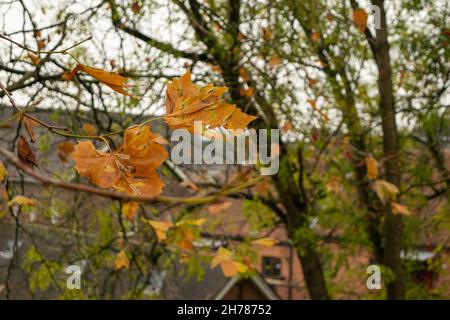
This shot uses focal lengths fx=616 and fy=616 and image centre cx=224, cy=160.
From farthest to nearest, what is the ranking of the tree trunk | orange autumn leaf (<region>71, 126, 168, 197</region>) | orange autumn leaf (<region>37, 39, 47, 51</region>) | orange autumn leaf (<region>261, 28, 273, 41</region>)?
1. the tree trunk
2. orange autumn leaf (<region>261, 28, 273, 41</region>)
3. orange autumn leaf (<region>37, 39, 47, 51</region>)
4. orange autumn leaf (<region>71, 126, 168, 197</region>)

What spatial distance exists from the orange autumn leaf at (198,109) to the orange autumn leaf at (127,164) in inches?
2.5

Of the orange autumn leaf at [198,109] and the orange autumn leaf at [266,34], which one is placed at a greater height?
the orange autumn leaf at [266,34]

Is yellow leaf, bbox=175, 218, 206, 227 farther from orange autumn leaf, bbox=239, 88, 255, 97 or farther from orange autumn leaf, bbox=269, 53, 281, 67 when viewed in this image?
orange autumn leaf, bbox=269, 53, 281, 67

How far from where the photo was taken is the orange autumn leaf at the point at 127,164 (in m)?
1.03

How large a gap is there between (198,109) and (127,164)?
160mm

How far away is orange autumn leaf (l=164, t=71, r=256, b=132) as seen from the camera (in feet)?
3.57

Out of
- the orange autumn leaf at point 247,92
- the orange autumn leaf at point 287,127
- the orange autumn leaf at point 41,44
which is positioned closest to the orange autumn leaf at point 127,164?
the orange autumn leaf at point 41,44

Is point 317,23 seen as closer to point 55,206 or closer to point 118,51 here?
point 118,51

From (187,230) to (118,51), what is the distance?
2239mm

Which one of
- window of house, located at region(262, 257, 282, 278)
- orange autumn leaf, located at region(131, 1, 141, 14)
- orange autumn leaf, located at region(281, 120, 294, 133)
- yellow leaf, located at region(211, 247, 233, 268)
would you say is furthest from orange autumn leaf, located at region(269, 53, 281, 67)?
window of house, located at region(262, 257, 282, 278)

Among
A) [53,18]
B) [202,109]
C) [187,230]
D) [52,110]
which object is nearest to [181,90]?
[202,109]

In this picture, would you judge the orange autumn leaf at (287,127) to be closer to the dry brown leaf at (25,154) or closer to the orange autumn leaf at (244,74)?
the orange autumn leaf at (244,74)

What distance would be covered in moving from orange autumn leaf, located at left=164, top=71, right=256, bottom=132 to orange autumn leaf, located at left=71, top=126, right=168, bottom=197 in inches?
2.5

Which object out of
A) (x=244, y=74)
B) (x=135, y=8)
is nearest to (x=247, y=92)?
(x=244, y=74)
